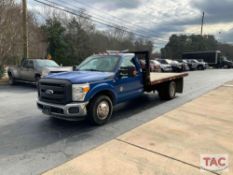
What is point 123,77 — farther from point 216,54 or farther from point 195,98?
point 216,54

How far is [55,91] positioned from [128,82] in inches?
86.9

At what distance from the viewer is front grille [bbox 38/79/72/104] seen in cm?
520

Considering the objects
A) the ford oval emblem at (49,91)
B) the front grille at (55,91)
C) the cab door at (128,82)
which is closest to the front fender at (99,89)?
the cab door at (128,82)

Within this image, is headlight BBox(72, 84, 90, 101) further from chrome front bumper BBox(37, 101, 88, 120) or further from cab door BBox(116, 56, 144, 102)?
cab door BBox(116, 56, 144, 102)

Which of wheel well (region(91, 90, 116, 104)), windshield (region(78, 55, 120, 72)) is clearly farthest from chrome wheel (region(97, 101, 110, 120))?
windshield (region(78, 55, 120, 72))

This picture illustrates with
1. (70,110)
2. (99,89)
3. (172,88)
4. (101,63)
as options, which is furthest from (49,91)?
(172,88)

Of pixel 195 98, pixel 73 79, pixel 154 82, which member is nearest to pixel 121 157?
pixel 73 79

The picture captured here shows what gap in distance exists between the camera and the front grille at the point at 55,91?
205 inches

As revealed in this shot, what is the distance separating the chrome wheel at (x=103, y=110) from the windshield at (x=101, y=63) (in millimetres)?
1040

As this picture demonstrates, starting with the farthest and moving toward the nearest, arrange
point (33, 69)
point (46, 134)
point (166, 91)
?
point (33, 69)
point (166, 91)
point (46, 134)

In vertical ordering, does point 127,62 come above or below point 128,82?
above

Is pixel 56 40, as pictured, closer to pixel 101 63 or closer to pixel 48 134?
pixel 101 63

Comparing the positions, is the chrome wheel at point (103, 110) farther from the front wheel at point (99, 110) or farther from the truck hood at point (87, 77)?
the truck hood at point (87, 77)

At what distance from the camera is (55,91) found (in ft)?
17.7
